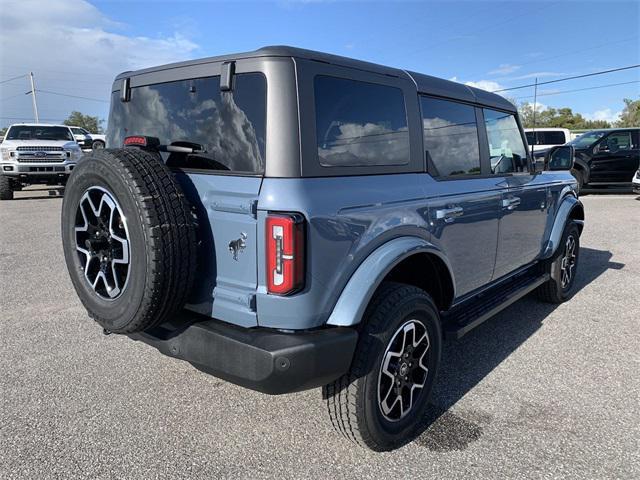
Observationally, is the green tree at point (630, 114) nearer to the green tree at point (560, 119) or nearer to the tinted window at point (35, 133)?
the green tree at point (560, 119)

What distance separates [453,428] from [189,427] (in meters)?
1.47

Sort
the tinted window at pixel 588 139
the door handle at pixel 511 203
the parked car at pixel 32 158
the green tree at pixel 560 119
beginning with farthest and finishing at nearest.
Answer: the green tree at pixel 560 119 → the tinted window at pixel 588 139 → the parked car at pixel 32 158 → the door handle at pixel 511 203

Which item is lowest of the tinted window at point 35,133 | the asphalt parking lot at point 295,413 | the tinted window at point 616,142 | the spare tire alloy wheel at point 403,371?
the asphalt parking lot at point 295,413

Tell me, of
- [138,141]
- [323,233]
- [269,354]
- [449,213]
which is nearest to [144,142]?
A: [138,141]

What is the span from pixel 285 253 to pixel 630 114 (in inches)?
2401

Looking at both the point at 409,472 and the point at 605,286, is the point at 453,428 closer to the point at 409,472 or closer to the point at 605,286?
the point at 409,472

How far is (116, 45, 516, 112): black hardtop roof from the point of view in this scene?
2.15 m

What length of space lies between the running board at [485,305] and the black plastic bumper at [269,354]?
1.07 meters

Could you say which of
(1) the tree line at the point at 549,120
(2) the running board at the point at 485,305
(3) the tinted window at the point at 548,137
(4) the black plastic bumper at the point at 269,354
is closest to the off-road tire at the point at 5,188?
(4) the black plastic bumper at the point at 269,354

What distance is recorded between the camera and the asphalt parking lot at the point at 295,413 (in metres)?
2.35

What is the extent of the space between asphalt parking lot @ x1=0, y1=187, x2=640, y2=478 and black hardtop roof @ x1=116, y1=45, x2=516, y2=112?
189 cm

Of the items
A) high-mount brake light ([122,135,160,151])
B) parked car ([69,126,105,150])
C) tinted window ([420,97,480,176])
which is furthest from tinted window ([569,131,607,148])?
high-mount brake light ([122,135,160,151])

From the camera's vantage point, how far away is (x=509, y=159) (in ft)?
12.8

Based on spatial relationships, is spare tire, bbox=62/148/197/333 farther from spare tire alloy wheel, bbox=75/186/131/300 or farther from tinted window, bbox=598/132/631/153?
tinted window, bbox=598/132/631/153
